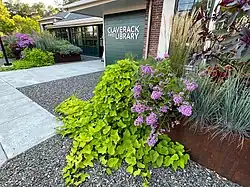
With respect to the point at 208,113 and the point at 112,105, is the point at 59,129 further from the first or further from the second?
the point at 208,113

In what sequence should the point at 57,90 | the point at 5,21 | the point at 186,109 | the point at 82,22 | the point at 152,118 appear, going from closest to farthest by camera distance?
the point at 186,109 → the point at 152,118 → the point at 57,90 → the point at 82,22 → the point at 5,21

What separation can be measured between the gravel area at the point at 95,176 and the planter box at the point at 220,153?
90 millimetres

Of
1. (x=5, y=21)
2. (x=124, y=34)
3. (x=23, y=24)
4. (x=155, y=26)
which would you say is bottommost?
(x=124, y=34)

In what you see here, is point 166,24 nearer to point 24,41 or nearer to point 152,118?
point 152,118

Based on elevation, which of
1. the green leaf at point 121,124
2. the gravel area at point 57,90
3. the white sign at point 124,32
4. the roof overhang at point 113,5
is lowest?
the gravel area at point 57,90

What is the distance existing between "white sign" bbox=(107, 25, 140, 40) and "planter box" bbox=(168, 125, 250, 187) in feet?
15.7

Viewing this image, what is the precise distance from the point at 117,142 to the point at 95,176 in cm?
44

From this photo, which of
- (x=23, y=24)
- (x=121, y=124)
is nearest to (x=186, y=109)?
(x=121, y=124)

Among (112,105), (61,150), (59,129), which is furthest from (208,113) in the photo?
(59,129)

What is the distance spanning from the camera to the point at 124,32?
6.43 meters

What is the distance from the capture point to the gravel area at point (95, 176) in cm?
168

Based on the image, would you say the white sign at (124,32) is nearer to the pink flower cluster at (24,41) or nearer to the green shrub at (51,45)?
the green shrub at (51,45)

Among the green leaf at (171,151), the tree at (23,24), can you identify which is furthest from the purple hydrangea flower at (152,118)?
the tree at (23,24)

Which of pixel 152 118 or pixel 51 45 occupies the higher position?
pixel 51 45
